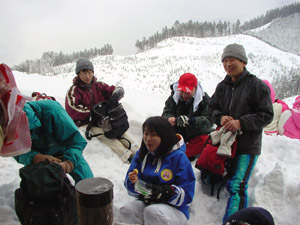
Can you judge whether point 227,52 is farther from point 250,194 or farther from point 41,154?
point 41,154

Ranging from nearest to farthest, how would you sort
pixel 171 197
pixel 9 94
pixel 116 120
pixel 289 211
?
pixel 9 94 < pixel 171 197 < pixel 289 211 < pixel 116 120

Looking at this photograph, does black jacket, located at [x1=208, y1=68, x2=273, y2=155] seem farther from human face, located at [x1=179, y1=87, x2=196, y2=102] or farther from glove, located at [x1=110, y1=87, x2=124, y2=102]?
glove, located at [x1=110, y1=87, x2=124, y2=102]

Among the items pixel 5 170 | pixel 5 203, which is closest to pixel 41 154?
pixel 5 203

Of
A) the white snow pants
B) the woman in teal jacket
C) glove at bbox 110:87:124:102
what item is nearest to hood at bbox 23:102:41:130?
the woman in teal jacket

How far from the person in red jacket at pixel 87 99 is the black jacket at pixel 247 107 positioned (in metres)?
1.79

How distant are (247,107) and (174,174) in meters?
1.09

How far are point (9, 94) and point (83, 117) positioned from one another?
2.63 meters

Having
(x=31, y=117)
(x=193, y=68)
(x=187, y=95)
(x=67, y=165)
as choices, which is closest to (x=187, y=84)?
(x=187, y=95)

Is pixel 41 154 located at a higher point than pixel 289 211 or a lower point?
higher

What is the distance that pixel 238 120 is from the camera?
7.68ft

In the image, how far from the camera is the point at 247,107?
241 cm

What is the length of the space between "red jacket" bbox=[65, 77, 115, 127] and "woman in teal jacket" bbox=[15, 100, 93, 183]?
168 cm

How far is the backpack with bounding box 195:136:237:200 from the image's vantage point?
254 cm

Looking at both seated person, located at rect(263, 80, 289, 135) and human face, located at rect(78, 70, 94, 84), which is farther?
seated person, located at rect(263, 80, 289, 135)
